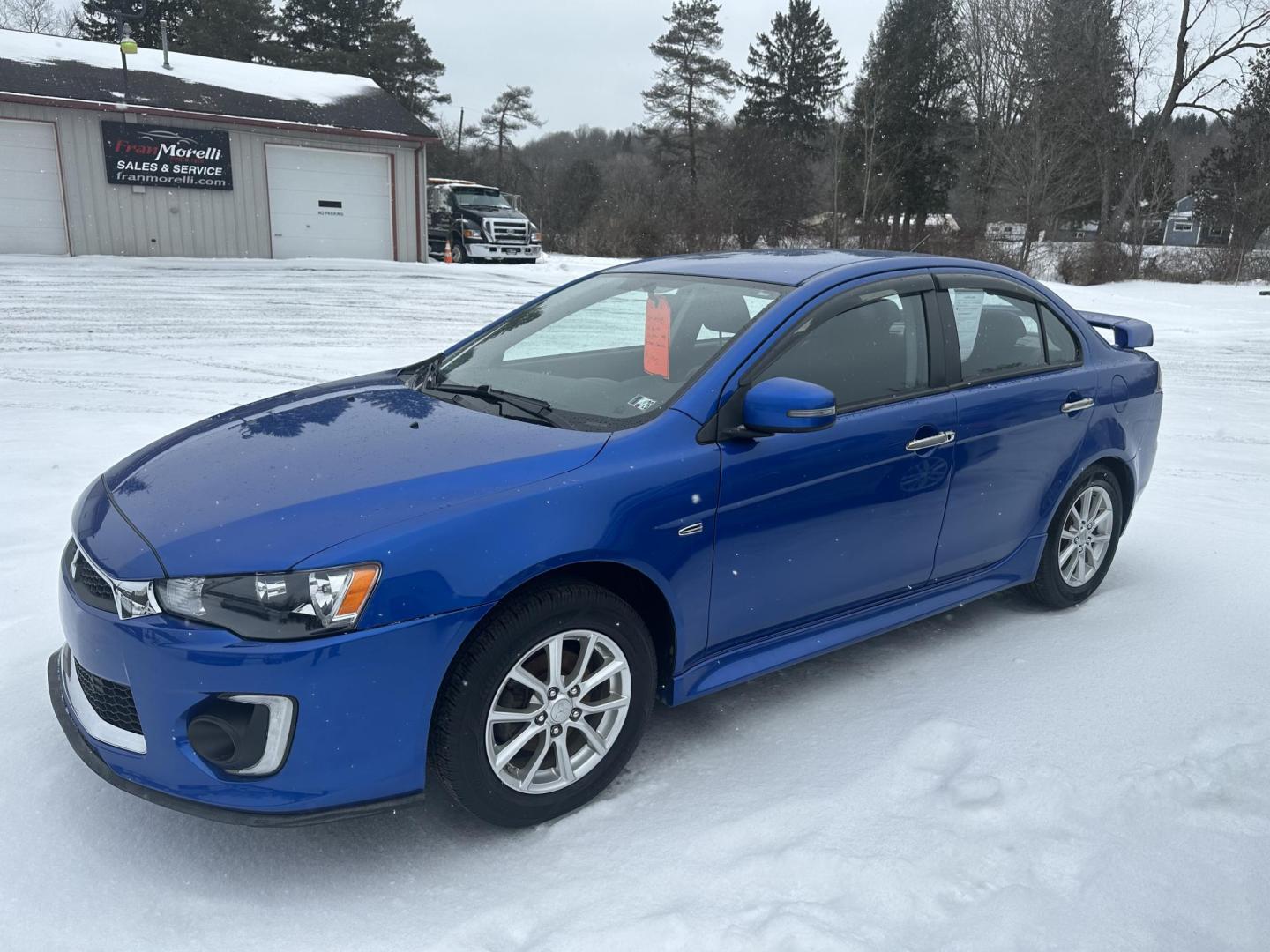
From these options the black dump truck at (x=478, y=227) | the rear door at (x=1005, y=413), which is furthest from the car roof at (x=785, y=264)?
the black dump truck at (x=478, y=227)

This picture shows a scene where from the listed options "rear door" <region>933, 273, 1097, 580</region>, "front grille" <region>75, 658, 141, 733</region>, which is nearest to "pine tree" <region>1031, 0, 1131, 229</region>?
"rear door" <region>933, 273, 1097, 580</region>

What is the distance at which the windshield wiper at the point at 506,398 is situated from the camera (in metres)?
3.14

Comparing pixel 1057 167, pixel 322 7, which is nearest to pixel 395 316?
pixel 1057 167

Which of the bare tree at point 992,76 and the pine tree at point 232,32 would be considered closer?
the bare tree at point 992,76

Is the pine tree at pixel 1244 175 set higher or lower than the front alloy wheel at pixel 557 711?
higher

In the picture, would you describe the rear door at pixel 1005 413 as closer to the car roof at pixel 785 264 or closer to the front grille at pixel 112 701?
the car roof at pixel 785 264

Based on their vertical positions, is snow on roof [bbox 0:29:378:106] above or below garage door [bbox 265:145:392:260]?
above

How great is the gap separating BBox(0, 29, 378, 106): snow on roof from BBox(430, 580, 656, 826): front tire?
2343 centimetres

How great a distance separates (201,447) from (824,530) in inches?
80.3

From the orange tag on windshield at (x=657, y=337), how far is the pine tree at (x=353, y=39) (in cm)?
4261

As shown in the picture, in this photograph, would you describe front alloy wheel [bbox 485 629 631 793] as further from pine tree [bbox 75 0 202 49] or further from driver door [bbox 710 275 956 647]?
pine tree [bbox 75 0 202 49]

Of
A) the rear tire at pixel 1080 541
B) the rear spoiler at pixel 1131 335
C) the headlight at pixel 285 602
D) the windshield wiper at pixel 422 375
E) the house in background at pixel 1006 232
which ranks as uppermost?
the house in background at pixel 1006 232

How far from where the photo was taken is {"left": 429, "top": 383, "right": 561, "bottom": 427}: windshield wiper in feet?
10.3

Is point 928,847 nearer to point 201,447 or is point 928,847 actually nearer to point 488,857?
point 488,857
